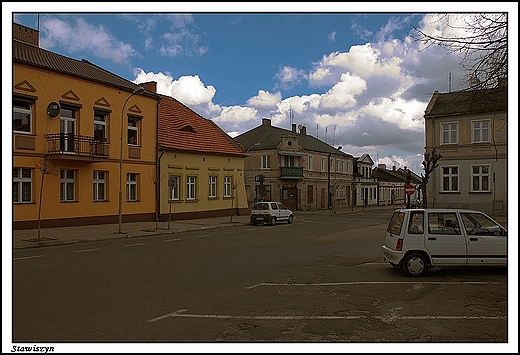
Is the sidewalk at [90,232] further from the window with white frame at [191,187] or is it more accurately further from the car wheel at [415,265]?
the car wheel at [415,265]

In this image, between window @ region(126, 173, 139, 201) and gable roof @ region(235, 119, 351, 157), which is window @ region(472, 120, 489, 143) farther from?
window @ region(126, 173, 139, 201)

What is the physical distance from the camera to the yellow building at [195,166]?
1220 inches

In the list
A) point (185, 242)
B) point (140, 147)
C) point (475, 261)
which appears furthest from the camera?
point (140, 147)

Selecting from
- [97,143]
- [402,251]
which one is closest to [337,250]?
[402,251]

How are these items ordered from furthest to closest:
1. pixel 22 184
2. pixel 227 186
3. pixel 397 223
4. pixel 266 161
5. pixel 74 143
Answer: pixel 266 161 → pixel 227 186 → pixel 74 143 → pixel 22 184 → pixel 397 223

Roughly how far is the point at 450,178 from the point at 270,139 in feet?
68.2

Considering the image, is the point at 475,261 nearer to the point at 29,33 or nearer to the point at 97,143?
the point at 97,143

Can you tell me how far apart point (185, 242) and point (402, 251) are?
1068 centimetres

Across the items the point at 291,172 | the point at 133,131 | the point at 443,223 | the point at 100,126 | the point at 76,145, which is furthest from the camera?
the point at 291,172

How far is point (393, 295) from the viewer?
8906mm

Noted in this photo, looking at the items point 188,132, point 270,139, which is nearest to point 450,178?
point 270,139

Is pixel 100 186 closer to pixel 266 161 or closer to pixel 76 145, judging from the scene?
pixel 76 145

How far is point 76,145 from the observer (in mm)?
23875

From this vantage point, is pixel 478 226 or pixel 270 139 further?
pixel 270 139
